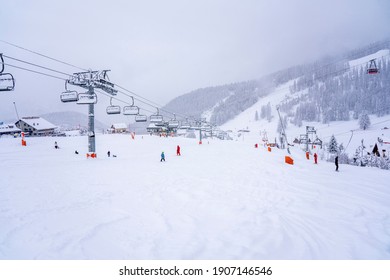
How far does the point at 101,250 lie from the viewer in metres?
4.52

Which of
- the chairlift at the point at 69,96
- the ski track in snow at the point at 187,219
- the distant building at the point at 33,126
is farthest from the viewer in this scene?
the distant building at the point at 33,126

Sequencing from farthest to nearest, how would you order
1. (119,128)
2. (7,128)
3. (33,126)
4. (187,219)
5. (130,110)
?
(119,128)
(33,126)
(7,128)
(130,110)
(187,219)

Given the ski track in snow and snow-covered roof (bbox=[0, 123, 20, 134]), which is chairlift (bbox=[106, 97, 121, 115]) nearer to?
the ski track in snow

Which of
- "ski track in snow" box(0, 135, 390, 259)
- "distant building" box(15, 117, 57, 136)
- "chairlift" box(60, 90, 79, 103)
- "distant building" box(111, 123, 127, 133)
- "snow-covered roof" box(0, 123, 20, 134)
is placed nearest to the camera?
"ski track in snow" box(0, 135, 390, 259)

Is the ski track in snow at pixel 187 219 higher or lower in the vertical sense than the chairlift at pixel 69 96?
lower

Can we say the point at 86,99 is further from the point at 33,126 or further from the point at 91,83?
the point at 33,126

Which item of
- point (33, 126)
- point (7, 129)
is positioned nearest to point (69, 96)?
point (7, 129)

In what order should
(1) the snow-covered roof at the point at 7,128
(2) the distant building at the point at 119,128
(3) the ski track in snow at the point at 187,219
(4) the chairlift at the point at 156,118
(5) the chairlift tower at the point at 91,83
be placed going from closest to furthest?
(3) the ski track in snow at the point at 187,219 → (5) the chairlift tower at the point at 91,83 → (4) the chairlift at the point at 156,118 → (1) the snow-covered roof at the point at 7,128 → (2) the distant building at the point at 119,128

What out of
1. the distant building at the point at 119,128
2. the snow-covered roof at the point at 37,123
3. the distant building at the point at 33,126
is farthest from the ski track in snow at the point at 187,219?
the distant building at the point at 119,128

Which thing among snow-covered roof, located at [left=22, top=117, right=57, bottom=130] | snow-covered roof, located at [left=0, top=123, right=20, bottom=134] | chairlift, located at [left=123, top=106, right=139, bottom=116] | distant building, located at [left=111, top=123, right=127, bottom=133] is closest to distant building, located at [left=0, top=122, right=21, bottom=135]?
snow-covered roof, located at [left=0, top=123, right=20, bottom=134]

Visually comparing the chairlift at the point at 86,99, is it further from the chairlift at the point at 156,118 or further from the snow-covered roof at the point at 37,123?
the snow-covered roof at the point at 37,123

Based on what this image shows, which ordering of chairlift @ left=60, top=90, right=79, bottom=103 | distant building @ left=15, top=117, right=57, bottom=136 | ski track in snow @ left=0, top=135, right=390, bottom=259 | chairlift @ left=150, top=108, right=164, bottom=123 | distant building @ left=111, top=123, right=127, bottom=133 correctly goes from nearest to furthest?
ski track in snow @ left=0, top=135, right=390, bottom=259
chairlift @ left=60, top=90, right=79, bottom=103
chairlift @ left=150, top=108, right=164, bottom=123
distant building @ left=15, top=117, right=57, bottom=136
distant building @ left=111, top=123, right=127, bottom=133

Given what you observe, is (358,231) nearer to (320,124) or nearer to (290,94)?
(320,124)
